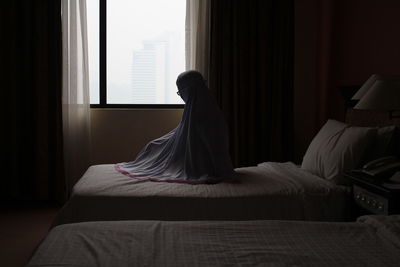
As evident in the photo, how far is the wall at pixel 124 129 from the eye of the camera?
4.23 m

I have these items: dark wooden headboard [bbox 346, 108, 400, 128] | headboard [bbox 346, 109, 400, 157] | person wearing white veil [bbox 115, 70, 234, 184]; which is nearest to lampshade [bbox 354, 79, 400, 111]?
headboard [bbox 346, 109, 400, 157]

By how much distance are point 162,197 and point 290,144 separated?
7.99ft

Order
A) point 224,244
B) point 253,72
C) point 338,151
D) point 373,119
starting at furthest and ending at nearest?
point 253,72 → point 373,119 → point 338,151 → point 224,244

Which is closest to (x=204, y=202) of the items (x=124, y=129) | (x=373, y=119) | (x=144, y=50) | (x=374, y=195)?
(x=374, y=195)

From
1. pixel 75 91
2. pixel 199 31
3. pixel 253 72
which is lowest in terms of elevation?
pixel 75 91

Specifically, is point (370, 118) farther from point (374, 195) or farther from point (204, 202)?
point (204, 202)

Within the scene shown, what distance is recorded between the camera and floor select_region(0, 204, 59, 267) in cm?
272

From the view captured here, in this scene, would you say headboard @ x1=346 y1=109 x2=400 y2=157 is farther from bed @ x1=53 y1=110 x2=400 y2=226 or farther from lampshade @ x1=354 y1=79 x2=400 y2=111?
lampshade @ x1=354 y1=79 x2=400 y2=111

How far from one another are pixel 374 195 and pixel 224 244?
113 centimetres

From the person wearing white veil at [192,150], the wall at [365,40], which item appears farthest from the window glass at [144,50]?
the wall at [365,40]

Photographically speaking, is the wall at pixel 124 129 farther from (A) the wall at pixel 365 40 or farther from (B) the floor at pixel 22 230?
(A) the wall at pixel 365 40

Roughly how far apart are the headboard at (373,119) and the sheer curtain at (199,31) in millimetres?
1573

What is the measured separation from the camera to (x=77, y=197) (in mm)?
2240

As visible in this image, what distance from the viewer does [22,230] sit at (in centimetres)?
325
